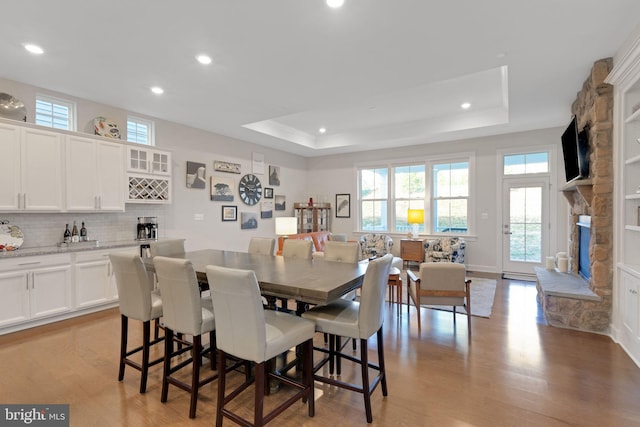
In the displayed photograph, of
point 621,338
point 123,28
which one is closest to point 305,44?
point 123,28

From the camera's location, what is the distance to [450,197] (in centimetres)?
691

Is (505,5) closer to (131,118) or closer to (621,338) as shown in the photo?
(621,338)

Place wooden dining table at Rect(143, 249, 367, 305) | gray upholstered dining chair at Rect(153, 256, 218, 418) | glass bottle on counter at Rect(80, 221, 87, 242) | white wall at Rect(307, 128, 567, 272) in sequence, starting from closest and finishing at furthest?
wooden dining table at Rect(143, 249, 367, 305), gray upholstered dining chair at Rect(153, 256, 218, 418), glass bottle on counter at Rect(80, 221, 87, 242), white wall at Rect(307, 128, 567, 272)

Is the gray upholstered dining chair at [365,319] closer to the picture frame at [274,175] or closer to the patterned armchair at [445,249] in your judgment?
the patterned armchair at [445,249]

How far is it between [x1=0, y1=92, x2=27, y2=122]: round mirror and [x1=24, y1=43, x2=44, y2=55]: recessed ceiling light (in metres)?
1.00

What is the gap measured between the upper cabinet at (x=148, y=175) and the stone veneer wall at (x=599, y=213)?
5.58 meters

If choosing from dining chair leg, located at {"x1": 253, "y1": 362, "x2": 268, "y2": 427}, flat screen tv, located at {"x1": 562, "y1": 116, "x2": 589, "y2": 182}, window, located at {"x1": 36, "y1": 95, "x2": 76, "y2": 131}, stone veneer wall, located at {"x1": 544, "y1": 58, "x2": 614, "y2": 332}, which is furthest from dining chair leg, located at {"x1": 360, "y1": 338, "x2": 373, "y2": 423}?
window, located at {"x1": 36, "y1": 95, "x2": 76, "y2": 131}

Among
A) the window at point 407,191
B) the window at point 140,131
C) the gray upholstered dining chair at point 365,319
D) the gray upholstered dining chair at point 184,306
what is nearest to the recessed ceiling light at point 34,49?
the window at point 140,131

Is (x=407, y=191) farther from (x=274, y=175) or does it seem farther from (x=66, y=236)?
(x=66, y=236)

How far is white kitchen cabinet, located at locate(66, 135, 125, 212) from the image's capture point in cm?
395

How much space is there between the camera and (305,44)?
2.94m

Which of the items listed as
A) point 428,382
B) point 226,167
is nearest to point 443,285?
point 428,382

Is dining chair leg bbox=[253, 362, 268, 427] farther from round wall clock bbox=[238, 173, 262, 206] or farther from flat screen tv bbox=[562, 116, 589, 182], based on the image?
round wall clock bbox=[238, 173, 262, 206]

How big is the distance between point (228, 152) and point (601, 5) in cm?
566
